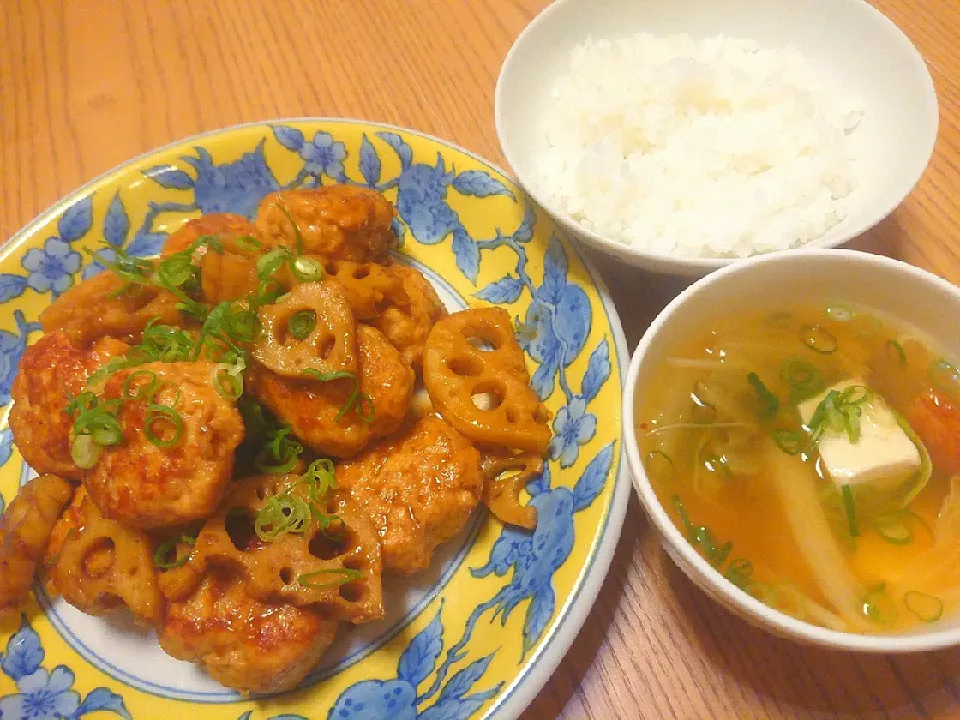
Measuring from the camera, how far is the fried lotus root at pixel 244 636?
141 cm

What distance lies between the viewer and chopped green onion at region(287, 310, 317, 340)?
167 centimetres

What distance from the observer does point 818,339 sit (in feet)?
4.81

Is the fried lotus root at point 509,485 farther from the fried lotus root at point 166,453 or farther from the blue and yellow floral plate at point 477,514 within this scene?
the fried lotus root at point 166,453

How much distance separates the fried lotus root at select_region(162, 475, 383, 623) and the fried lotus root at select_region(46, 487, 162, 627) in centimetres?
6

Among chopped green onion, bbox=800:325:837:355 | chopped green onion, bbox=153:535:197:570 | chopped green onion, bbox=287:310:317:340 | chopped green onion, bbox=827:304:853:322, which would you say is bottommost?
→ chopped green onion, bbox=153:535:197:570

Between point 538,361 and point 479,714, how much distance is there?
2.98 ft

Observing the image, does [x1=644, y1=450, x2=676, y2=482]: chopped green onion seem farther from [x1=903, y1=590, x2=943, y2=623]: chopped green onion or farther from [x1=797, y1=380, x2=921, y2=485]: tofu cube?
[x1=903, y1=590, x2=943, y2=623]: chopped green onion

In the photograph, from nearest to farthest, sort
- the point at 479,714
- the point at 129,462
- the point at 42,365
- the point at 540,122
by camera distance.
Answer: the point at 479,714
the point at 129,462
the point at 42,365
the point at 540,122

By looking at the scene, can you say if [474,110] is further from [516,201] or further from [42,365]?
[42,365]

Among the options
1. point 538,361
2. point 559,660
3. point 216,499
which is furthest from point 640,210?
point 216,499

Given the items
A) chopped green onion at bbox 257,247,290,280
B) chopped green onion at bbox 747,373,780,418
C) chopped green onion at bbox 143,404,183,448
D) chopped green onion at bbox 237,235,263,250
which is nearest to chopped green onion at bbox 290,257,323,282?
chopped green onion at bbox 257,247,290,280

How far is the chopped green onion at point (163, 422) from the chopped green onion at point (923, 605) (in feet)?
4.70

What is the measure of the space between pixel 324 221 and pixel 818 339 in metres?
1.26

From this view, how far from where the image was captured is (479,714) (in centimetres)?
134
